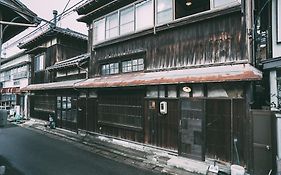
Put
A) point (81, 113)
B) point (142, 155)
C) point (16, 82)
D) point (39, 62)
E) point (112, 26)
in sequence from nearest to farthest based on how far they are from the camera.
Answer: point (142, 155) → point (112, 26) → point (81, 113) → point (39, 62) → point (16, 82)

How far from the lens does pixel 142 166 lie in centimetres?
909

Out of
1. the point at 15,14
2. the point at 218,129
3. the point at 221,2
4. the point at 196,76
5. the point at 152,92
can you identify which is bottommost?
the point at 218,129

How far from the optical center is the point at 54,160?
10.0 metres

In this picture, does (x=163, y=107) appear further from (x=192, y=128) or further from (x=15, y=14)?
(x=15, y=14)

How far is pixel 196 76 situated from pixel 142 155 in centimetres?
487

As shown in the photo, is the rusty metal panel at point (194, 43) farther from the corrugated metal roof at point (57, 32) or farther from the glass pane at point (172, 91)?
the corrugated metal roof at point (57, 32)

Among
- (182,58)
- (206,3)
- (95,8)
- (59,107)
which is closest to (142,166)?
(182,58)

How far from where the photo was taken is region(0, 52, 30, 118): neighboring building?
26.5 metres

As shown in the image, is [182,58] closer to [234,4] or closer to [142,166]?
[234,4]

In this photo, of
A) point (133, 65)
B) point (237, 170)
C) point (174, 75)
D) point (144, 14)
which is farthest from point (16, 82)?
point (237, 170)

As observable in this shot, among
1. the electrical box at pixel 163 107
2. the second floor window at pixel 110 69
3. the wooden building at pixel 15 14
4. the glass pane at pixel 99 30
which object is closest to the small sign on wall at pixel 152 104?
the electrical box at pixel 163 107

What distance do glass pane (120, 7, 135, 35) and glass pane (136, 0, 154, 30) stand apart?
1.58 ft

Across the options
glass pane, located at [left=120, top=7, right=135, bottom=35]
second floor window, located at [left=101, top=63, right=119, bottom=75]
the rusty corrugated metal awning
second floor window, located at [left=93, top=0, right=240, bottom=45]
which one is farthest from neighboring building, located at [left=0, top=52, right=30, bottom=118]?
the rusty corrugated metal awning

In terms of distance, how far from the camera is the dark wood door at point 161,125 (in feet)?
31.1
